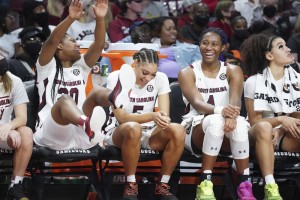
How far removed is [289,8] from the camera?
A: 42.1 ft

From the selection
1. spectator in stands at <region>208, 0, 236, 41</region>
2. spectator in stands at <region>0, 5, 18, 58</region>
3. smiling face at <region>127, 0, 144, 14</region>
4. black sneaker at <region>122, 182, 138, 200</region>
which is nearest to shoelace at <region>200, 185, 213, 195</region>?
black sneaker at <region>122, 182, 138, 200</region>

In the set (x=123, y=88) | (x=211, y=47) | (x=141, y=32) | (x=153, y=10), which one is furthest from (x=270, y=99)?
(x=153, y=10)

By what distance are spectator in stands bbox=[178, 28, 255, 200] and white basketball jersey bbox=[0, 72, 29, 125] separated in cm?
135

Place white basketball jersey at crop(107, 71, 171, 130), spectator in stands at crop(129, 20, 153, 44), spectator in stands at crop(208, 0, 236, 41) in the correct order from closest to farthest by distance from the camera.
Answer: white basketball jersey at crop(107, 71, 171, 130), spectator in stands at crop(129, 20, 153, 44), spectator in stands at crop(208, 0, 236, 41)

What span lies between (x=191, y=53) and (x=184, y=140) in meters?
2.72

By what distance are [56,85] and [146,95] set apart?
79cm

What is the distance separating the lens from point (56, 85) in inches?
319

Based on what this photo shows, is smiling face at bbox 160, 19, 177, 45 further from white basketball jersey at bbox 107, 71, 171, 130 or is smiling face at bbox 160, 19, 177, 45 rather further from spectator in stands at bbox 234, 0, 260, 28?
white basketball jersey at bbox 107, 71, 171, 130

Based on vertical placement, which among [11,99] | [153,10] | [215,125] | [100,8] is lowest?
[215,125]

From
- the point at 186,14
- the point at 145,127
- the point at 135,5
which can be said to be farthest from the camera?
the point at 186,14

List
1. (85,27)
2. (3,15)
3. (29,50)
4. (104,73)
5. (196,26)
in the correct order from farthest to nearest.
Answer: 1. (196,26)
2. (85,27)
3. (3,15)
4. (29,50)
5. (104,73)

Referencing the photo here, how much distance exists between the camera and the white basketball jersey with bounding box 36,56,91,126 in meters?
8.05

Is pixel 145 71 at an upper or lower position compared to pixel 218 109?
upper

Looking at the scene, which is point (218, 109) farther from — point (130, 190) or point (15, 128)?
point (15, 128)
